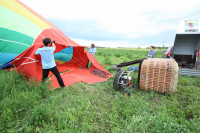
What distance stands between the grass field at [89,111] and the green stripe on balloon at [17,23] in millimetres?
2065

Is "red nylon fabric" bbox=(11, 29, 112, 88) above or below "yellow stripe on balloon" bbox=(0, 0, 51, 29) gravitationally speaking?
below

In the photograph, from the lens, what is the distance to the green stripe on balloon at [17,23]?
4680 millimetres

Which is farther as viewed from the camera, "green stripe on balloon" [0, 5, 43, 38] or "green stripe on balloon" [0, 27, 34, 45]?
"green stripe on balloon" [0, 5, 43, 38]

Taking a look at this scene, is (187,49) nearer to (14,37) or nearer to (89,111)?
(89,111)

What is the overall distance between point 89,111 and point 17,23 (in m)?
4.60

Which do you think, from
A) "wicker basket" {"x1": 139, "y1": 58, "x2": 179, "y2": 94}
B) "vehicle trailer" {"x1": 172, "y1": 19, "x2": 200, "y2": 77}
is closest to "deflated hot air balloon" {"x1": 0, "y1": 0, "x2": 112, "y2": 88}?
"wicker basket" {"x1": 139, "y1": 58, "x2": 179, "y2": 94}

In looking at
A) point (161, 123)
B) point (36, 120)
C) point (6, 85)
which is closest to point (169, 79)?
point (161, 123)

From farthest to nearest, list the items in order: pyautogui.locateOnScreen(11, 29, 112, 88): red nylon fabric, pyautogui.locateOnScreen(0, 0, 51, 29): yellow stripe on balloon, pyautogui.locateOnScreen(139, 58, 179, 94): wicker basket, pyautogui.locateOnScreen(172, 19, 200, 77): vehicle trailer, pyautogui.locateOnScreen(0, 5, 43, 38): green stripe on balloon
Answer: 1. pyautogui.locateOnScreen(172, 19, 200, 77): vehicle trailer
2. pyautogui.locateOnScreen(0, 0, 51, 29): yellow stripe on balloon
3. pyautogui.locateOnScreen(0, 5, 43, 38): green stripe on balloon
4. pyautogui.locateOnScreen(11, 29, 112, 88): red nylon fabric
5. pyautogui.locateOnScreen(139, 58, 179, 94): wicker basket

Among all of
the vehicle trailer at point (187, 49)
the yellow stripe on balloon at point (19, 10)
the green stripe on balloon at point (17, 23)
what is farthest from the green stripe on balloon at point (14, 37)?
the vehicle trailer at point (187, 49)

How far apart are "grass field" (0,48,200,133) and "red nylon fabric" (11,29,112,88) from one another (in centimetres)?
43

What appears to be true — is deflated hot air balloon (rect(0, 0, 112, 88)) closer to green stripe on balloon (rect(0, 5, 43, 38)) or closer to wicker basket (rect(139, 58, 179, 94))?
green stripe on balloon (rect(0, 5, 43, 38))

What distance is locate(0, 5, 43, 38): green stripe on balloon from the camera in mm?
4680

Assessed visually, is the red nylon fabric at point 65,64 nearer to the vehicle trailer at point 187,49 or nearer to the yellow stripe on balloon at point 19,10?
the yellow stripe on balloon at point 19,10

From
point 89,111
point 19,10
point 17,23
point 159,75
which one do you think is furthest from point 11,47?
point 159,75
